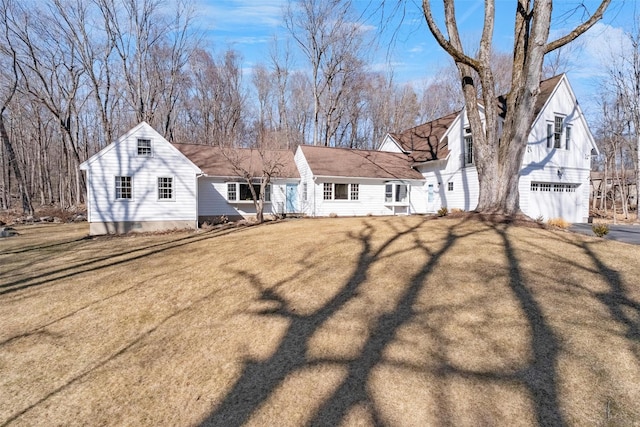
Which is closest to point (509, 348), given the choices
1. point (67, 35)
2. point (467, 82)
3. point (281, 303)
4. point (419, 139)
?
point (281, 303)

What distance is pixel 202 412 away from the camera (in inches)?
132

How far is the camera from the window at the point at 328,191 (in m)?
19.6

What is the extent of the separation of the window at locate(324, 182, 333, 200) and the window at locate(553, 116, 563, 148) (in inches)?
486

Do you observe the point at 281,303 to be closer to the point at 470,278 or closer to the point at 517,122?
the point at 470,278

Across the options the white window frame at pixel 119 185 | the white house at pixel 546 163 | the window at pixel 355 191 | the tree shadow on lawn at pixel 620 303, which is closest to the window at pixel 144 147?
the white window frame at pixel 119 185

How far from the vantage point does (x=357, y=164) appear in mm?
21250

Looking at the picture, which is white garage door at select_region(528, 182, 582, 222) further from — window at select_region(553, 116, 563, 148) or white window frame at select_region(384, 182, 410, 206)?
white window frame at select_region(384, 182, 410, 206)

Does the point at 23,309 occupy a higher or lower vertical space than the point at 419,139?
lower

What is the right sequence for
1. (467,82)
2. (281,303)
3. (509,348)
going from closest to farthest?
(509,348)
(281,303)
(467,82)

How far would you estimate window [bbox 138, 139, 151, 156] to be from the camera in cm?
1560

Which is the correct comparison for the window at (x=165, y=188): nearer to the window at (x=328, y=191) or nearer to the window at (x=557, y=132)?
the window at (x=328, y=191)

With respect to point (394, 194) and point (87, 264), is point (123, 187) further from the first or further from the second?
point (394, 194)

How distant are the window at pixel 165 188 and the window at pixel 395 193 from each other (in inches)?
484

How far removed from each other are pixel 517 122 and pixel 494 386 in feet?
28.8
